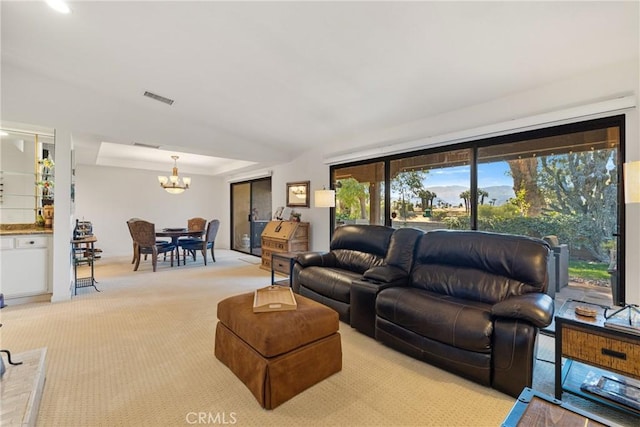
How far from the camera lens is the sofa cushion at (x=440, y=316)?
6.57 feet

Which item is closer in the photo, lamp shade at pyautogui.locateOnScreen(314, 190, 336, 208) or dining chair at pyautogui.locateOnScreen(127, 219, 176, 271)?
lamp shade at pyautogui.locateOnScreen(314, 190, 336, 208)

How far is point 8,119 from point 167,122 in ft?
5.75

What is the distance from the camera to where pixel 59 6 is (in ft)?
8.07

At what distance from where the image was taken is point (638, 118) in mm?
2375

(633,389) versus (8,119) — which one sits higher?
(8,119)

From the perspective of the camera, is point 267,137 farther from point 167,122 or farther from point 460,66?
point 460,66

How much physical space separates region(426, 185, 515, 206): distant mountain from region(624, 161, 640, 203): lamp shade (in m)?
1.24

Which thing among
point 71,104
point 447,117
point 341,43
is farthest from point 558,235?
point 71,104

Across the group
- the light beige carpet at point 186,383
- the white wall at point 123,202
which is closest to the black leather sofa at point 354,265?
the light beige carpet at point 186,383

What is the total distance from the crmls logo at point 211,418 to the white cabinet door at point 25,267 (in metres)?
3.57

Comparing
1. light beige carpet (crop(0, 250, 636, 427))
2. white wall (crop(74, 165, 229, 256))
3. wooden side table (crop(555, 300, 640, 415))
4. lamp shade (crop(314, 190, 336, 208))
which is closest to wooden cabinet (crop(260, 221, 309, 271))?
lamp shade (crop(314, 190, 336, 208))

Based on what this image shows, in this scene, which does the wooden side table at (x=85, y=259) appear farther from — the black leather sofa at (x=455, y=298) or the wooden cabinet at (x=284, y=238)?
the black leather sofa at (x=455, y=298)

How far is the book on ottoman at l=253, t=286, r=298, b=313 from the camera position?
2074 millimetres

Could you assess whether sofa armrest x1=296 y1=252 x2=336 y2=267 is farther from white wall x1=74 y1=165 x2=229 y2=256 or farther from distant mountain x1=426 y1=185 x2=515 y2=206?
white wall x1=74 y1=165 x2=229 y2=256
